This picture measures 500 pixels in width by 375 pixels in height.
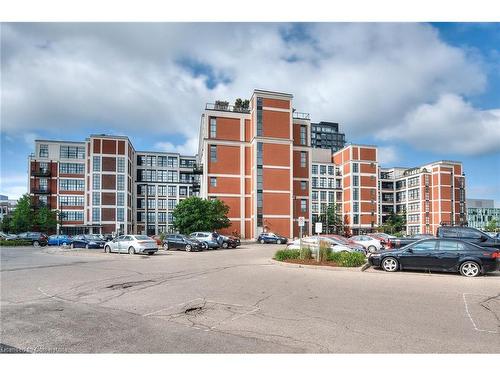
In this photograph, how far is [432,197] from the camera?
9212 cm

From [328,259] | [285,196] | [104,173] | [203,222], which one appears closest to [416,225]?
[285,196]

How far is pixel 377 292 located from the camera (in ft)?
33.7

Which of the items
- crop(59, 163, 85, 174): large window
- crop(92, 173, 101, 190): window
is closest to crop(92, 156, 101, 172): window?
crop(92, 173, 101, 190): window

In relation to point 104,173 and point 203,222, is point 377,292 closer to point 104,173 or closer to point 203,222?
point 203,222

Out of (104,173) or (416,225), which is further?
(416,225)

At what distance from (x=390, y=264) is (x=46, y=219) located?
66382 mm

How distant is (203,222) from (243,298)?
122 ft

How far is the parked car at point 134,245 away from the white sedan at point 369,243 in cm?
1515

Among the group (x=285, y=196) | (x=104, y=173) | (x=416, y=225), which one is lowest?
(x=416, y=225)

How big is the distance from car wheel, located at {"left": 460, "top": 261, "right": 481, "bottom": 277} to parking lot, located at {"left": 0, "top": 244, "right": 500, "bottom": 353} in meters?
0.62

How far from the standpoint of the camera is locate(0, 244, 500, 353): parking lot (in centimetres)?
591

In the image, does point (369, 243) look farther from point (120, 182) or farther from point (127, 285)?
point (120, 182)

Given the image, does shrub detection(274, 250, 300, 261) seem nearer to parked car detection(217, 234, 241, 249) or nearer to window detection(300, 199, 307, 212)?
parked car detection(217, 234, 241, 249)

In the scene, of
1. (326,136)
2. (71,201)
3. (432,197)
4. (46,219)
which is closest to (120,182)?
(71,201)
